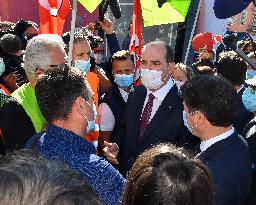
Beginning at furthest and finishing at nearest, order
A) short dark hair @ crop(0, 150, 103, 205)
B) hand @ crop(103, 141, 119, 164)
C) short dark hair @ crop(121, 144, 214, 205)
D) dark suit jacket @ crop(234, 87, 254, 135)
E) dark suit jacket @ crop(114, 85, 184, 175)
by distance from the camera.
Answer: dark suit jacket @ crop(234, 87, 254, 135) → dark suit jacket @ crop(114, 85, 184, 175) → hand @ crop(103, 141, 119, 164) → short dark hair @ crop(121, 144, 214, 205) → short dark hair @ crop(0, 150, 103, 205)

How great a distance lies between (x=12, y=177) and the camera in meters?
0.86

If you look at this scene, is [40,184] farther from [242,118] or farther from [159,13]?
[159,13]

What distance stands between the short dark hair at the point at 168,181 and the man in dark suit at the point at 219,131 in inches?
30.0

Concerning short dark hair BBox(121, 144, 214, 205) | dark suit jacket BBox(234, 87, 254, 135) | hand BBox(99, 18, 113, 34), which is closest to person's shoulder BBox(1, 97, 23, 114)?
short dark hair BBox(121, 144, 214, 205)

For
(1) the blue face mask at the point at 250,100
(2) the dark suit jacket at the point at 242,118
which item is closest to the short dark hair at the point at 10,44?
(2) the dark suit jacket at the point at 242,118

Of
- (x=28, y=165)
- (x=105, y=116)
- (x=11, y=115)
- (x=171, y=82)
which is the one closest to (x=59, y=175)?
(x=28, y=165)

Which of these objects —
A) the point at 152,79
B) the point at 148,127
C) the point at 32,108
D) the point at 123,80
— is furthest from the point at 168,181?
the point at 123,80

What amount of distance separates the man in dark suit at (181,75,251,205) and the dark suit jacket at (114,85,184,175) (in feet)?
2.31

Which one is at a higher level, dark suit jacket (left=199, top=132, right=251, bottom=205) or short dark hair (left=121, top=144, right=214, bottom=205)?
short dark hair (left=121, top=144, right=214, bottom=205)

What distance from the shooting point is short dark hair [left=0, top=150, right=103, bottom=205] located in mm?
842

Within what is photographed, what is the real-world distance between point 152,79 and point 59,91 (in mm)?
1534

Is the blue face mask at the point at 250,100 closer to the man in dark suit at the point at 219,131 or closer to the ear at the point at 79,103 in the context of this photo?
the man in dark suit at the point at 219,131

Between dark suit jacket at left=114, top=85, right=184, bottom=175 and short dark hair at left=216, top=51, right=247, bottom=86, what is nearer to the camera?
dark suit jacket at left=114, top=85, right=184, bottom=175

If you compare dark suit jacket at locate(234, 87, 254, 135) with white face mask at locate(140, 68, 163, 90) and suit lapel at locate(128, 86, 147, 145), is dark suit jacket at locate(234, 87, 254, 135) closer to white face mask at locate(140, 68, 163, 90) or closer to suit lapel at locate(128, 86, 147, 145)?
white face mask at locate(140, 68, 163, 90)
